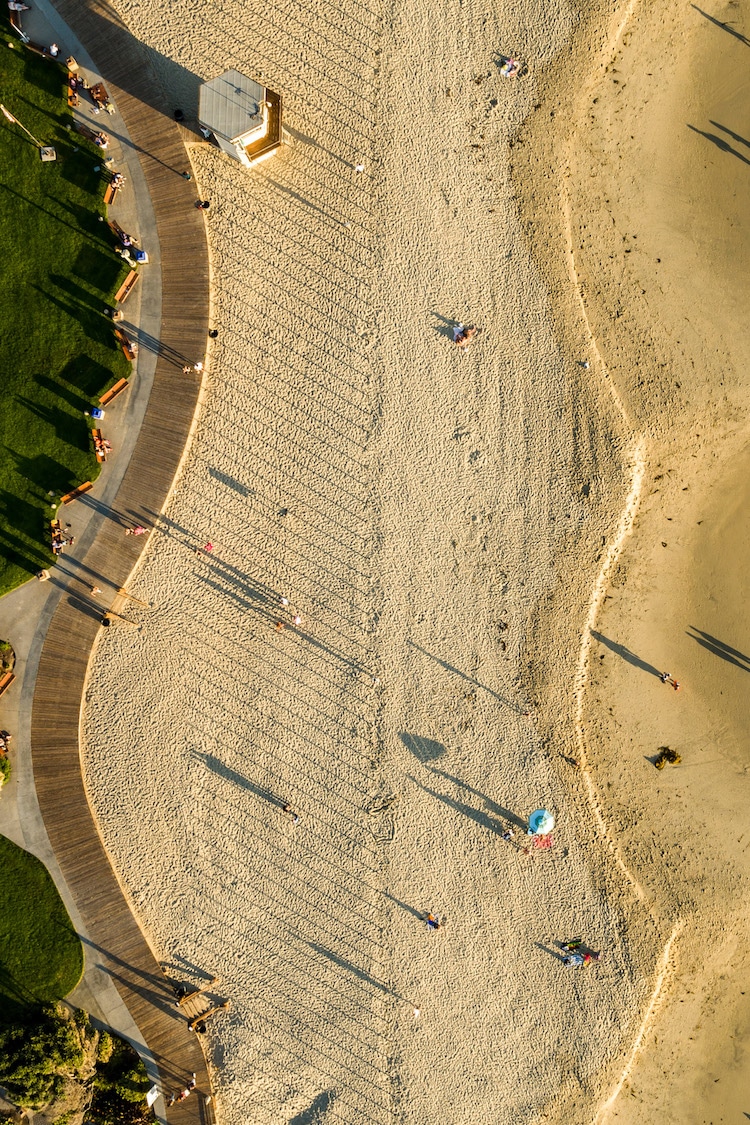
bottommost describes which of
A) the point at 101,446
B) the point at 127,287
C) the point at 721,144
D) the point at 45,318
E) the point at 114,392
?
the point at 101,446

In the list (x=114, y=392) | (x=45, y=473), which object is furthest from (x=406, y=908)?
(x=114, y=392)

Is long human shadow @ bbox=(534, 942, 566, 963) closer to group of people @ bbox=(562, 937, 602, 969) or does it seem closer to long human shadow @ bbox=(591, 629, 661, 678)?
group of people @ bbox=(562, 937, 602, 969)

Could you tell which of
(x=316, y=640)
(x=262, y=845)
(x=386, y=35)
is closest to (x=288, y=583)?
(x=316, y=640)

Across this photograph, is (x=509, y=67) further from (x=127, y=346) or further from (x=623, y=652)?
(x=623, y=652)

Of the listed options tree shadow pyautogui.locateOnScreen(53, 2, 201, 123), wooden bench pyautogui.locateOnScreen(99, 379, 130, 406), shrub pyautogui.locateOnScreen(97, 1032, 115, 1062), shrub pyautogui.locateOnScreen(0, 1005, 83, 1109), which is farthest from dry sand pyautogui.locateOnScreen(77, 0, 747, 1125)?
shrub pyautogui.locateOnScreen(0, 1005, 83, 1109)

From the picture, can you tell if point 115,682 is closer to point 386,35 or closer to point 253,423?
point 253,423

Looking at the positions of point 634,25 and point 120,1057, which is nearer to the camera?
point 120,1057
